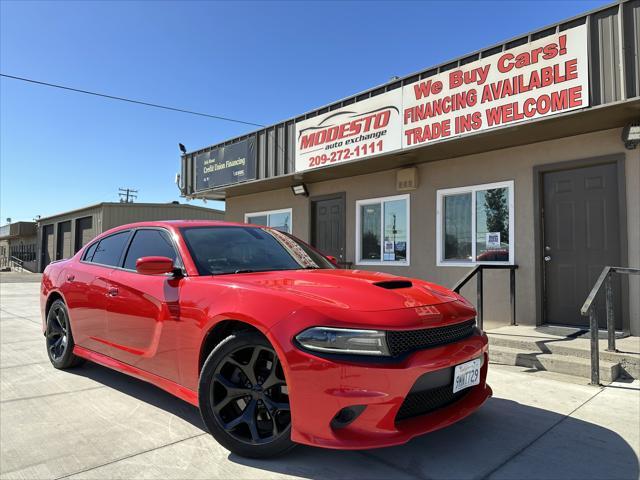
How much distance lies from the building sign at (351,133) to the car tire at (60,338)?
514 centimetres

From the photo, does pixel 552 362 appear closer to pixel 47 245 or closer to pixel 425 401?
pixel 425 401

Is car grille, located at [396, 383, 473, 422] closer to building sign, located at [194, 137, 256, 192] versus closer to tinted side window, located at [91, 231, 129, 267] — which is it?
tinted side window, located at [91, 231, 129, 267]

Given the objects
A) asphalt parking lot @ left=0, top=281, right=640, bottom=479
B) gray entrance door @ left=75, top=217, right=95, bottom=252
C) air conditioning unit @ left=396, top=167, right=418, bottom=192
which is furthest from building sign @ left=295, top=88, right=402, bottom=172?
gray entrance door @ left=75, top=217, right=95, bottom=252

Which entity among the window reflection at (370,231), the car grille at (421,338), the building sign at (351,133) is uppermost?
the building sign at (351,133)

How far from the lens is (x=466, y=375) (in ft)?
9.27

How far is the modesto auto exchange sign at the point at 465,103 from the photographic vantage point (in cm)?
557

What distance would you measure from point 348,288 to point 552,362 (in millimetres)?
3273

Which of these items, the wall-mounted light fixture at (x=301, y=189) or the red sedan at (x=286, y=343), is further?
the wall-mounted light fixture at (x=301, y=189)

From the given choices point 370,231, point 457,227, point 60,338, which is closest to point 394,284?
point 60,338

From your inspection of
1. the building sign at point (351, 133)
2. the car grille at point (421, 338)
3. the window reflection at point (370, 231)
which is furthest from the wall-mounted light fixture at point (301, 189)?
the car grille at point (421, 338)

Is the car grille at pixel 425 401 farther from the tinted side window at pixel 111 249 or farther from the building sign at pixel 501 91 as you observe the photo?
the building sign at pixel 501 91

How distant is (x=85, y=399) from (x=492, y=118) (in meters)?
5.75

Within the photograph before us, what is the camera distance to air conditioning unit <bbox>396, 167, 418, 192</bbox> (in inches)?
327

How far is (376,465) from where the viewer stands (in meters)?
2.70
